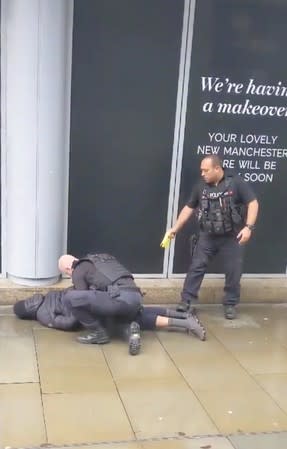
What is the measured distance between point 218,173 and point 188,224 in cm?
86

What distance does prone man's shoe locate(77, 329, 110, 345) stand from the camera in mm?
4812

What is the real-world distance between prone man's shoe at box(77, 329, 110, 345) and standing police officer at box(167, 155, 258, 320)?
0.96 metres

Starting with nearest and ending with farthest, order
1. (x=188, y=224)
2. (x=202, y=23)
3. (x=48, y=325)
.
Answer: (x=48, y=325), (x=202, y=23), (x=188, y=224)

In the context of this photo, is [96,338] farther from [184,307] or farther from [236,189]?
[236,189]

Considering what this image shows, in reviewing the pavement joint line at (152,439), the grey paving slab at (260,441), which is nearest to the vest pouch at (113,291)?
the pavement joint line at (152,439)

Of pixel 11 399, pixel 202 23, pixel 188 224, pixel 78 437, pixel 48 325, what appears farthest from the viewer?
pixel 188 224

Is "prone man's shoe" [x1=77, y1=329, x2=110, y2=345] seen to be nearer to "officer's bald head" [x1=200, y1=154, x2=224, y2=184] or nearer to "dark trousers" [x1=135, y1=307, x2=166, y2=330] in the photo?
"dark trousers" [x1=135, y1=307, x2=166, y2=330]

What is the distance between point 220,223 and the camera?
5.25 meters

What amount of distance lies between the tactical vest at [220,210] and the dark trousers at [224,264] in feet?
0.58

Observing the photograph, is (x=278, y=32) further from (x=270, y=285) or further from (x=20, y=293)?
(x=20, y=293)

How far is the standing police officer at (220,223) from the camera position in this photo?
17.2ft

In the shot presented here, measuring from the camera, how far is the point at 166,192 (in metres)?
5.79

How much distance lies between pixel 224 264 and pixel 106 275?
130 centimetres

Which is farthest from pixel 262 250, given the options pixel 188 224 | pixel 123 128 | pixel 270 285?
pixel 123 128
